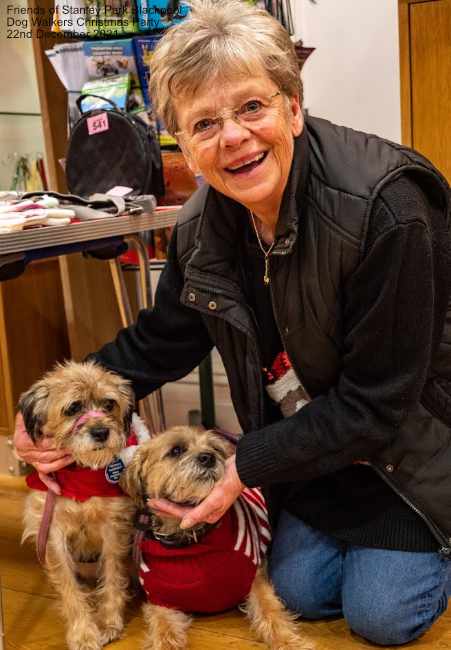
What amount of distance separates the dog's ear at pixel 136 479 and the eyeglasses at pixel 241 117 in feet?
2.40

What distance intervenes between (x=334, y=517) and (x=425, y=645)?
12.7 inches

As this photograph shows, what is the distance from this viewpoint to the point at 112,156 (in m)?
2.45

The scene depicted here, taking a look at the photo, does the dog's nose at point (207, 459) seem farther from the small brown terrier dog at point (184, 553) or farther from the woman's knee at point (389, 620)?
the woman's knee at point (389, 620)

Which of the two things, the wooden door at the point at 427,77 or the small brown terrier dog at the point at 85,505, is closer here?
the small brown terrier dog at the point at 85,505

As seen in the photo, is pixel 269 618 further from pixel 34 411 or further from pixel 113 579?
pixel 34 411

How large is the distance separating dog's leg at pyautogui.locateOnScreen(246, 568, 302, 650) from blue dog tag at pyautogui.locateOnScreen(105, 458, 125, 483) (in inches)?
15.4

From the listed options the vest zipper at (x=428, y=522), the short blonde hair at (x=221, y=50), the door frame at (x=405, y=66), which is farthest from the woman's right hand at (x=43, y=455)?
the door frame at (x=405, y=66)

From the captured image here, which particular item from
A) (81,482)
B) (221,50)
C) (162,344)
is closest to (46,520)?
(81,482)

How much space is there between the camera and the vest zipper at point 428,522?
1643 millimetres

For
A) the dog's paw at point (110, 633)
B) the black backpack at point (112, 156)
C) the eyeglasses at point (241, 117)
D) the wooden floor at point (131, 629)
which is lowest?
the wooden floor at point (131, 629)

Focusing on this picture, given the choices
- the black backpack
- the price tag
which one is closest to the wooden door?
the black backpack

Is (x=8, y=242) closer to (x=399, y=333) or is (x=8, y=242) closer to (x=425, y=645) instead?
(x=399, y=333)

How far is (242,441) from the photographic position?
1.60 metres

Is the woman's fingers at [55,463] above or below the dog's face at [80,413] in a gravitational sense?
below
